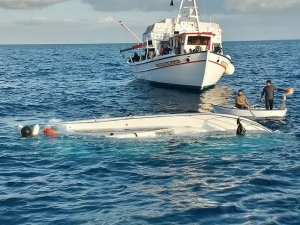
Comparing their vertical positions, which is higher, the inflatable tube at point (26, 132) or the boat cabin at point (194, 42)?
the boat cabin at point (194, 42)

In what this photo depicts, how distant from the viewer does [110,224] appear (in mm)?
11109

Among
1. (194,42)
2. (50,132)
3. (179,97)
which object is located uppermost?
(194,42)

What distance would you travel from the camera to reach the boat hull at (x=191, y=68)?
124 ft

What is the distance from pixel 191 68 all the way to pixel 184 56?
1.22 m

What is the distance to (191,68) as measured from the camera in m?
38.6

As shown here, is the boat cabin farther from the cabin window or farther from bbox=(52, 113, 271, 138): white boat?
bbox=(52, 113, 271, 138): white boat

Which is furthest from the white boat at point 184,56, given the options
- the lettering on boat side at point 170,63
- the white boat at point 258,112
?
the white boat at point 258,112

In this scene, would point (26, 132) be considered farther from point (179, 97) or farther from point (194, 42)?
point (194, 42)

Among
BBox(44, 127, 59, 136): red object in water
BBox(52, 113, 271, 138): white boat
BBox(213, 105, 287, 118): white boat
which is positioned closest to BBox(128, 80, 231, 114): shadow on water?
BBox(213, 105, 287, 118): white boat

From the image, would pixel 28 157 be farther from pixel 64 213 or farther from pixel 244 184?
pixel 244 184

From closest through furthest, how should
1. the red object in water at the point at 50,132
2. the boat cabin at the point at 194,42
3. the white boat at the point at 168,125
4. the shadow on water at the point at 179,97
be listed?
the red object in water at the point at 50,132 < the white boat at the point at 168,125 < the shadow on water at the point at 179,97 < the boat cabin at the point at 194,42

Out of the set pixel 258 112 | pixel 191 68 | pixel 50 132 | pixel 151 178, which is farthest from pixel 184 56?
pixel 151 178

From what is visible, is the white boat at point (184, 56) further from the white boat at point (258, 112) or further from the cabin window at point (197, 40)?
the white boat at point (258, 112)

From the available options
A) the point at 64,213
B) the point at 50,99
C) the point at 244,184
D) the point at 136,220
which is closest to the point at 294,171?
the point at 244,184
